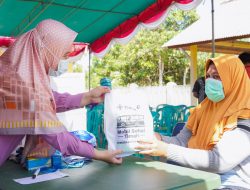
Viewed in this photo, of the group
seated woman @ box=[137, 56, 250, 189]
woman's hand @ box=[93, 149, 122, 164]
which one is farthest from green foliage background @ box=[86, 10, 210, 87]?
woman's hand @ box=[93, 149, 122, 164]

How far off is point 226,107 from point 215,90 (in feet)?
0.41

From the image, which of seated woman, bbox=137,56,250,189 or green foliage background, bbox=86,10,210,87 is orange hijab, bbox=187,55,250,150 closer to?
seated woman, bbox=137,56,250,189

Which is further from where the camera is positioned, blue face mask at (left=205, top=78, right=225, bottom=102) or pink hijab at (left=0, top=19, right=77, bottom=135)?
blue face mask at (left=205, top=78, right=225, bottom=102)

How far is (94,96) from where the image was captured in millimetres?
2014

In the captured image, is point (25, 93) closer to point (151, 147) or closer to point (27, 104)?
point (27, 104)

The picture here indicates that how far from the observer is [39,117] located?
1470 millimetres

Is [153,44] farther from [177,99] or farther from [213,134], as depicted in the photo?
[213,134]

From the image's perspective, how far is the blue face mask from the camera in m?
2.00

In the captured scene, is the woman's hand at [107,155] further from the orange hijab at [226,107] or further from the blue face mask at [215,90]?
the blue face mask at [215,90]

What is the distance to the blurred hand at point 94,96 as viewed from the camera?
1970mm

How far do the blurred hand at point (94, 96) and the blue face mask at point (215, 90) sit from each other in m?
0.67

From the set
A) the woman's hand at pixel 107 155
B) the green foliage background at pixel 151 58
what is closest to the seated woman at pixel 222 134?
the woman's hand at pixel 107 155

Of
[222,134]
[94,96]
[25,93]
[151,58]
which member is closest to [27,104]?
[25,93]

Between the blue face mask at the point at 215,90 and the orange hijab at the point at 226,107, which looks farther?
the blue face mask at the point at 215,90
